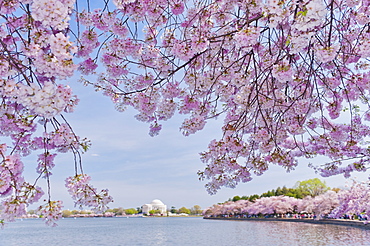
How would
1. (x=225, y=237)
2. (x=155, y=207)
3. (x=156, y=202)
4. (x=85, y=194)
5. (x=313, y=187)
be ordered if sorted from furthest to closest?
(x=156, y=202)
(x=155, y=207)
(x=313, y=187)
(x=225, y=237)
(x=85, y=194)

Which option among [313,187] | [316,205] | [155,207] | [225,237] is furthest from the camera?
[155,207]

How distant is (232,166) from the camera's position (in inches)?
220

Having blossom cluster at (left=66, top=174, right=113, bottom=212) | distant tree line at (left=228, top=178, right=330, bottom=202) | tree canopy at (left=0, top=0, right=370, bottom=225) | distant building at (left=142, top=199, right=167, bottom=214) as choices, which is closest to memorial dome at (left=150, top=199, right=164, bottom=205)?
distant building at (left=142, top=199, right=167, bottom=214)

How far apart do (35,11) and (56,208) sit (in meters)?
1.77

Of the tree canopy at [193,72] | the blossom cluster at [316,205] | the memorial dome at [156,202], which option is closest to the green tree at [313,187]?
the blossom cluster at [316,205]

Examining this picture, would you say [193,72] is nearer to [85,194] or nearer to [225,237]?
[85,194]

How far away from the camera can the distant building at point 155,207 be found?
11969 cm

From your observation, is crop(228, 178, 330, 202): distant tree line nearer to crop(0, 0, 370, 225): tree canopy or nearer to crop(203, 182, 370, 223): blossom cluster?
crop(203, 182, 370, 223): blossom cluster

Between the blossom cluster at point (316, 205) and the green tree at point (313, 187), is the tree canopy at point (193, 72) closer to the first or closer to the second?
the blossom cluster at point (316, 205)

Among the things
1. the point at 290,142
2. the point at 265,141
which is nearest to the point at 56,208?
the point at 265,141

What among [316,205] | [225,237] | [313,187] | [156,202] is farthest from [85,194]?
[156,202]

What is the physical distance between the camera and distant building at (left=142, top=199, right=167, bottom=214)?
393 ft

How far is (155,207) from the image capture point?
397 ft

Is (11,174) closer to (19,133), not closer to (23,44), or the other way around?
(19,133)
